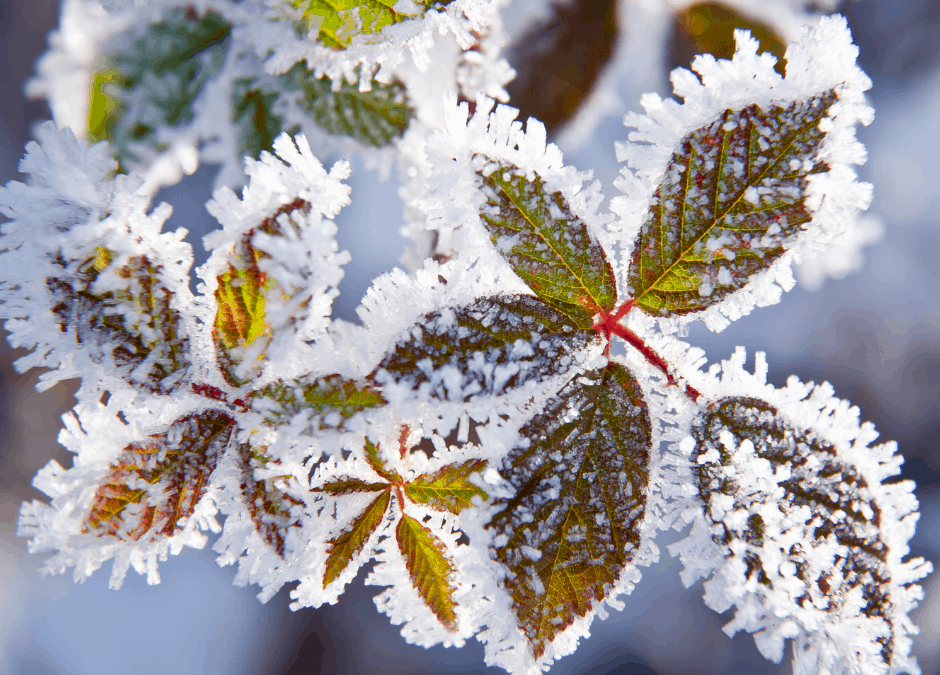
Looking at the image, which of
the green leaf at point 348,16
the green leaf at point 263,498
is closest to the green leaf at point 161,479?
the green leaf at point 263,498

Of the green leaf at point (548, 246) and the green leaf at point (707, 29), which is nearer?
the green leaf at point (548, 246)

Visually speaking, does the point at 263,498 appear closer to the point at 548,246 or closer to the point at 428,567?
the point at 428,567

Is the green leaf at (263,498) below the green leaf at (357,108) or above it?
below

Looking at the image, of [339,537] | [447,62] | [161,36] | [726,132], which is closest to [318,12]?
[447,62]

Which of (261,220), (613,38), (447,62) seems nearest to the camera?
(261,220)

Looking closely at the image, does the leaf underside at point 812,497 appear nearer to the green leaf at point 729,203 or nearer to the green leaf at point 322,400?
the green leaf at point 729,203

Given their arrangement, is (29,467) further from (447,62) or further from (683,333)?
(683,333)

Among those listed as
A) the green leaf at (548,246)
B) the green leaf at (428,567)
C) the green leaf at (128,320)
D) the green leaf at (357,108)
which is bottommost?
the green leaf at (428,567)
